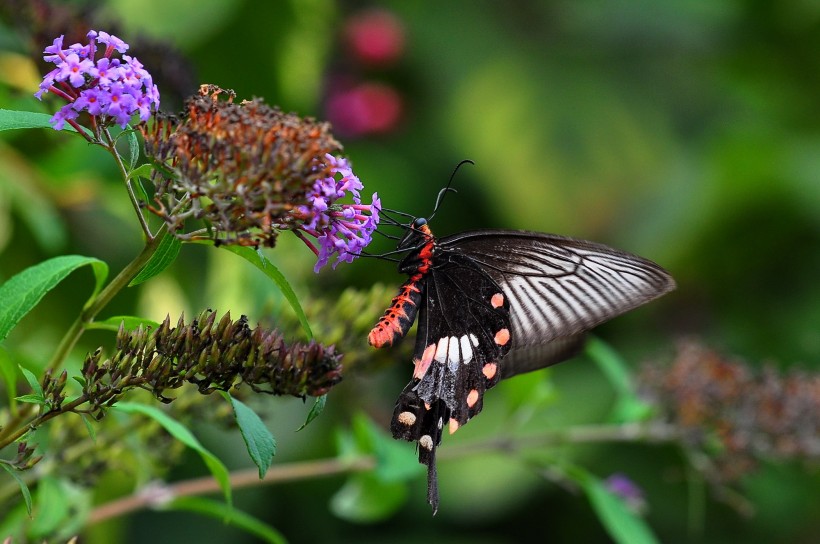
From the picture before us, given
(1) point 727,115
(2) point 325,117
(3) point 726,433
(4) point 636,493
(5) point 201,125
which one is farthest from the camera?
(1) point 727,115

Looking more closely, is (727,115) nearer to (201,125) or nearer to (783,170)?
(783,170)

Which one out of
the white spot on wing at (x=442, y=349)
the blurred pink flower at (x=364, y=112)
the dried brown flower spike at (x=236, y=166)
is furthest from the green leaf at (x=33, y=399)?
the blurred pink flower at (x=364, y=112)

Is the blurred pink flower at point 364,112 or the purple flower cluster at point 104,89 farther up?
the purple flower cluster at point 104,89

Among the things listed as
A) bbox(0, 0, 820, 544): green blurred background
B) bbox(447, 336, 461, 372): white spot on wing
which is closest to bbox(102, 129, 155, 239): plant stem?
bbox(447, 336, 461, 372): white spot on wing

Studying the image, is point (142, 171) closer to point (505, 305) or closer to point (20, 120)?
point (20, 120)

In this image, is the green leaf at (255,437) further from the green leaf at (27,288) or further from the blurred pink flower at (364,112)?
the blurred pink flower at (364,112)

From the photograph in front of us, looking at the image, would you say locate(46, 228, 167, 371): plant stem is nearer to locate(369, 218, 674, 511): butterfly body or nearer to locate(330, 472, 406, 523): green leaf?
locate(369, 218, 674, 511): butterfly body

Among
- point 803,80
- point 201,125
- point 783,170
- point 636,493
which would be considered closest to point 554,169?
point 783,170
